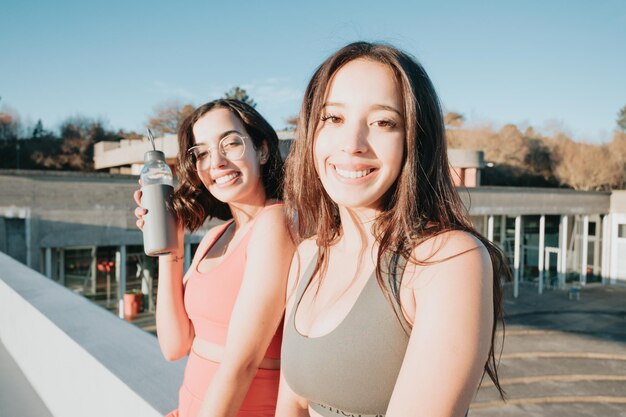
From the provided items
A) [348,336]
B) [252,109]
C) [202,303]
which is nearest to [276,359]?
[202,303]

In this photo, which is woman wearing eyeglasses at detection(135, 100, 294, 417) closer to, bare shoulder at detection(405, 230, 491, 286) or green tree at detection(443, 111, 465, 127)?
bare shoulder at detection(405, 230, 491, 286)

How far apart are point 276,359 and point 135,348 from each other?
0.99 m

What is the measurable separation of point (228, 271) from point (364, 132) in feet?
2.06

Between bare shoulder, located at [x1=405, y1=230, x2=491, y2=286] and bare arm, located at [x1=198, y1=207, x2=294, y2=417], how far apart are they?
1.49ft

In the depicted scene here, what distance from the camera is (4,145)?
25.5m

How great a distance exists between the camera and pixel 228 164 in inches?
59.5

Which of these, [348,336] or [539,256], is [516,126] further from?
[348,336]

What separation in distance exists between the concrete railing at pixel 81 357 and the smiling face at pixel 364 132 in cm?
87

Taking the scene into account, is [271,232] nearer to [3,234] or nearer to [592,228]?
[3,234]

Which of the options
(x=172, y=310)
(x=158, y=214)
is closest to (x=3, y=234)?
(x=172, y=310)

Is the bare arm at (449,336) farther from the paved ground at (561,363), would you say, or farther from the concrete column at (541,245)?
the concrete column at (541,245)

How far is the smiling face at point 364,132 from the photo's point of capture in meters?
1.00

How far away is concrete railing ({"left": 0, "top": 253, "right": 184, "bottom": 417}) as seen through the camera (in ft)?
5.17

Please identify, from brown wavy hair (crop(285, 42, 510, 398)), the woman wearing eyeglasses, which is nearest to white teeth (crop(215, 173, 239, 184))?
the woman wearing eyeglasses
